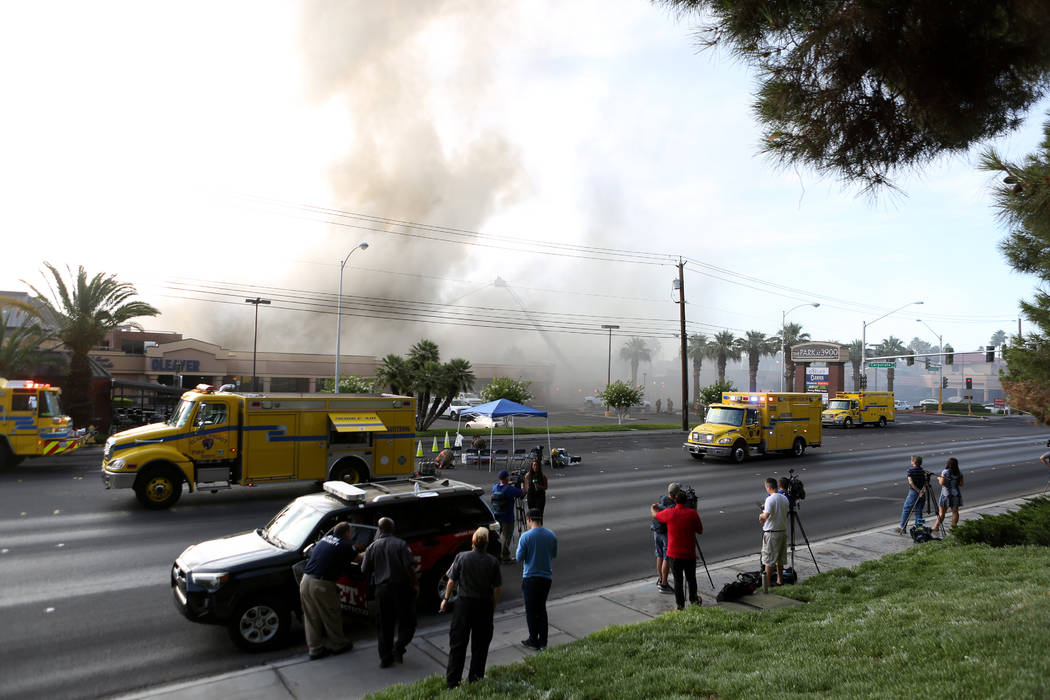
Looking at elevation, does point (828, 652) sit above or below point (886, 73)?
below

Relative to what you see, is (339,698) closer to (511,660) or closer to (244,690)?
(244,690)

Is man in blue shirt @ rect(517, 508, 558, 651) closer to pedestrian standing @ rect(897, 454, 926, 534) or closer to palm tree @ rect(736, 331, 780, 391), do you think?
pedestrian standing @ rect(897, 454, 926, 534)

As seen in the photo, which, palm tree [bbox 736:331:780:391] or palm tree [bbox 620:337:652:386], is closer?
palm tree [bbox 736:331:780:391]

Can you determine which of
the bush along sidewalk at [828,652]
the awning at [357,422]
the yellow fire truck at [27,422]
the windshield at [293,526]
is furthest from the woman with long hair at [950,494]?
the yellow fire truck at [27,422]

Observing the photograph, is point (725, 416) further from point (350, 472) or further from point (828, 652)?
point (828, 652)

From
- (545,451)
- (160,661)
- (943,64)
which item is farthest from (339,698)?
(545,451)

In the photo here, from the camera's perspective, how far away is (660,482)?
64.4 feet

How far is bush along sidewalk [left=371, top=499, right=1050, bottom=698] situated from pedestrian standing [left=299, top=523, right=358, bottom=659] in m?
1.41

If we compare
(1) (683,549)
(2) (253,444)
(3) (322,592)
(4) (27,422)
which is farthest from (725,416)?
(4) (27,422)

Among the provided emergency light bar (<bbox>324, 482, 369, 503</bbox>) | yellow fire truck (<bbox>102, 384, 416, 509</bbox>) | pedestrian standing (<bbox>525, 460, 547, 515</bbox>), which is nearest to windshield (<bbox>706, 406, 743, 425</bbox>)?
yellow fire truck (<bbox>102, 384, 416, 509</bbox>)

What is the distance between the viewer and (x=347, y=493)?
7941 mm

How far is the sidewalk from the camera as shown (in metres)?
5.98

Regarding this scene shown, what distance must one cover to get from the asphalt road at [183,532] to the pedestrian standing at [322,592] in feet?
1.77

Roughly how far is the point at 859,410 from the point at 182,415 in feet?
144
